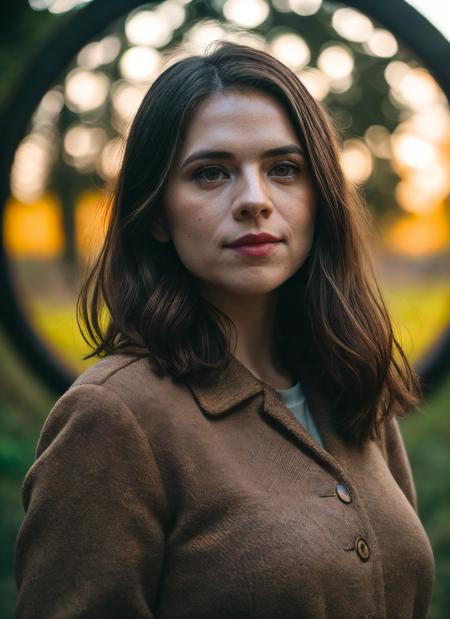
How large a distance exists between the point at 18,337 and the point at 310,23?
2.51 meters

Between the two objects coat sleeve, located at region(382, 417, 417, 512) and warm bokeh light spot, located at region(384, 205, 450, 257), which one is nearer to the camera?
coat sleeve, located at region(382, 417, 417, 512)

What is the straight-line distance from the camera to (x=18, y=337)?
345 centimetres

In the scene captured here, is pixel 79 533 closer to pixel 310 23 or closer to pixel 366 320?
pixel 366 320

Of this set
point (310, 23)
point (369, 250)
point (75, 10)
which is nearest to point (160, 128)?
point (369, 250)

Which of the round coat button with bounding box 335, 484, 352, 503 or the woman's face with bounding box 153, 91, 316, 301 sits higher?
the woman's face with bounding box 153, 91, 316, 301

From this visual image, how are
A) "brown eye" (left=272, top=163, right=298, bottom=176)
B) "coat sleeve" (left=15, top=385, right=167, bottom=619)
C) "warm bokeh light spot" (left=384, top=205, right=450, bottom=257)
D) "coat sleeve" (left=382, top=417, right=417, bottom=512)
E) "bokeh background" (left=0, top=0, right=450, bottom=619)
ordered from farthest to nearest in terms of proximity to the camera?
1. "warm bokeh light spot" (left=384, top=205, right=450, bottom=257)
2. "bokeh background" (left=0, top=0, right=450, bottom=619)
3. "coat sleeve" (left=382, top=417, right=417, bottom=512)
4. "brown eye" (left=272, top=163, right=298, bottom=176)
5. "coat sleeve" (left=15, top=385, right=167, bottom=619)

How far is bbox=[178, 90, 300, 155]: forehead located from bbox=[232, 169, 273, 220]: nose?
0.07m

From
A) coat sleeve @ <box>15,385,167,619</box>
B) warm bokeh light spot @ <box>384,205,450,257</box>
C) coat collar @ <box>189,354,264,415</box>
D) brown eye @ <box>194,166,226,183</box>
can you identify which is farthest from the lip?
warm bokeh light spot @ <box>384,205,450,257</box>

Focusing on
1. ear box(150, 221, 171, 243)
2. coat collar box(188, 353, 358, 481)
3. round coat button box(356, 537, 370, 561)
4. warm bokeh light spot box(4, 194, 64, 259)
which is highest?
ear box(150, 221, 171, 243)

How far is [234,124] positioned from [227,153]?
0.07m

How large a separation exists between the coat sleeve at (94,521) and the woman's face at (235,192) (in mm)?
378

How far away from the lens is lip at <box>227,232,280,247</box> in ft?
5.04

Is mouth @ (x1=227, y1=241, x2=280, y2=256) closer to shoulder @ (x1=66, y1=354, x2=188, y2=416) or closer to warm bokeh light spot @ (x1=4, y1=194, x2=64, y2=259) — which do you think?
shoulder @ (x1=66, y1=354, x2=188, y2=416)

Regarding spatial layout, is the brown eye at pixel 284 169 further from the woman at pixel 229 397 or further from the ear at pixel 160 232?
the ear at pixel 160 232
